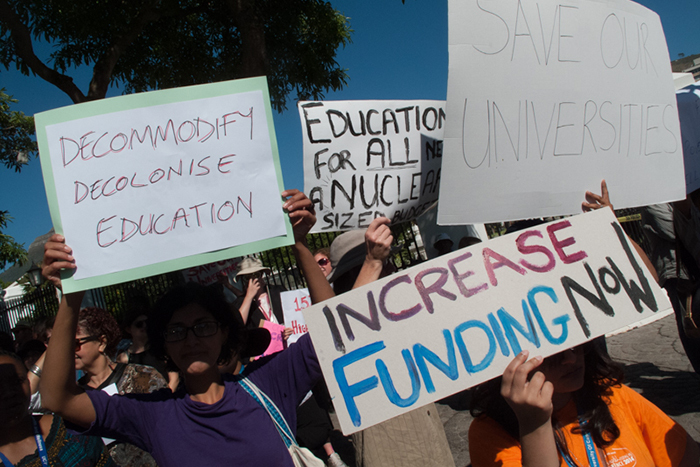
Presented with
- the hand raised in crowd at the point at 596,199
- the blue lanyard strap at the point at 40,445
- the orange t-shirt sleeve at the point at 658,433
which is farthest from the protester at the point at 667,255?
the blue lanyard strap at the point at 40,445

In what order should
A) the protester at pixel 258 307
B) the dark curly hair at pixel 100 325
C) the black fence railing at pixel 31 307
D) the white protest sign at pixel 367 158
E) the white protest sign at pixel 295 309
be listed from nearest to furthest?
the white protest sign at pixel 367 158
the dark curly hair at pixel 100 325
the protester at pixel 258 307
the white protest sign at pixel 295 309
the black fence railing at pixel 31 307

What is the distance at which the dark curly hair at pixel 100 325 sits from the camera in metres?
2.87

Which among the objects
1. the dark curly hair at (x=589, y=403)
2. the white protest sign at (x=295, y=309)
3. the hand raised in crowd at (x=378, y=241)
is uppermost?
the hand raised in crowd at (x=378, y=241)

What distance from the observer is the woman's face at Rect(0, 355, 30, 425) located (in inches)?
69.7

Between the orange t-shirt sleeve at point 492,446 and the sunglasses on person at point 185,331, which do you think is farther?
the sunglasses on person at point 185,331

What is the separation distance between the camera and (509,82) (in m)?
1.55

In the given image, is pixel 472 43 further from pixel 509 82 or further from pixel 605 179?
pixel 605 179

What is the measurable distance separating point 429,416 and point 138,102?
171cm

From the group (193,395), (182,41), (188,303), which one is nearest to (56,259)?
(188,303)

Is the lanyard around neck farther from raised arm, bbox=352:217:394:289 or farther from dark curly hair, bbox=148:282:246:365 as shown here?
dark curly hair, bbox=148:282:246:365

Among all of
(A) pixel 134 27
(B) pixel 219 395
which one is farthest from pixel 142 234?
(A) pixel 134 27

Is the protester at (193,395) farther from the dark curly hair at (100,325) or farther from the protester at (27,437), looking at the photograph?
the dark curly hair at (100,325)

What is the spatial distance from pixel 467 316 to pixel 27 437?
180 centimetres

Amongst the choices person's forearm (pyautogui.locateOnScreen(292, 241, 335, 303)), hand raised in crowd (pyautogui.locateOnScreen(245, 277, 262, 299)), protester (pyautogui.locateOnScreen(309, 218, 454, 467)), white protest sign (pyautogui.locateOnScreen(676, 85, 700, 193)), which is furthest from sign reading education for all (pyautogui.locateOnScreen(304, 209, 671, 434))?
hand raised in crowd (pyautogui.locateOnScreen(245, 277, 262, 299))
